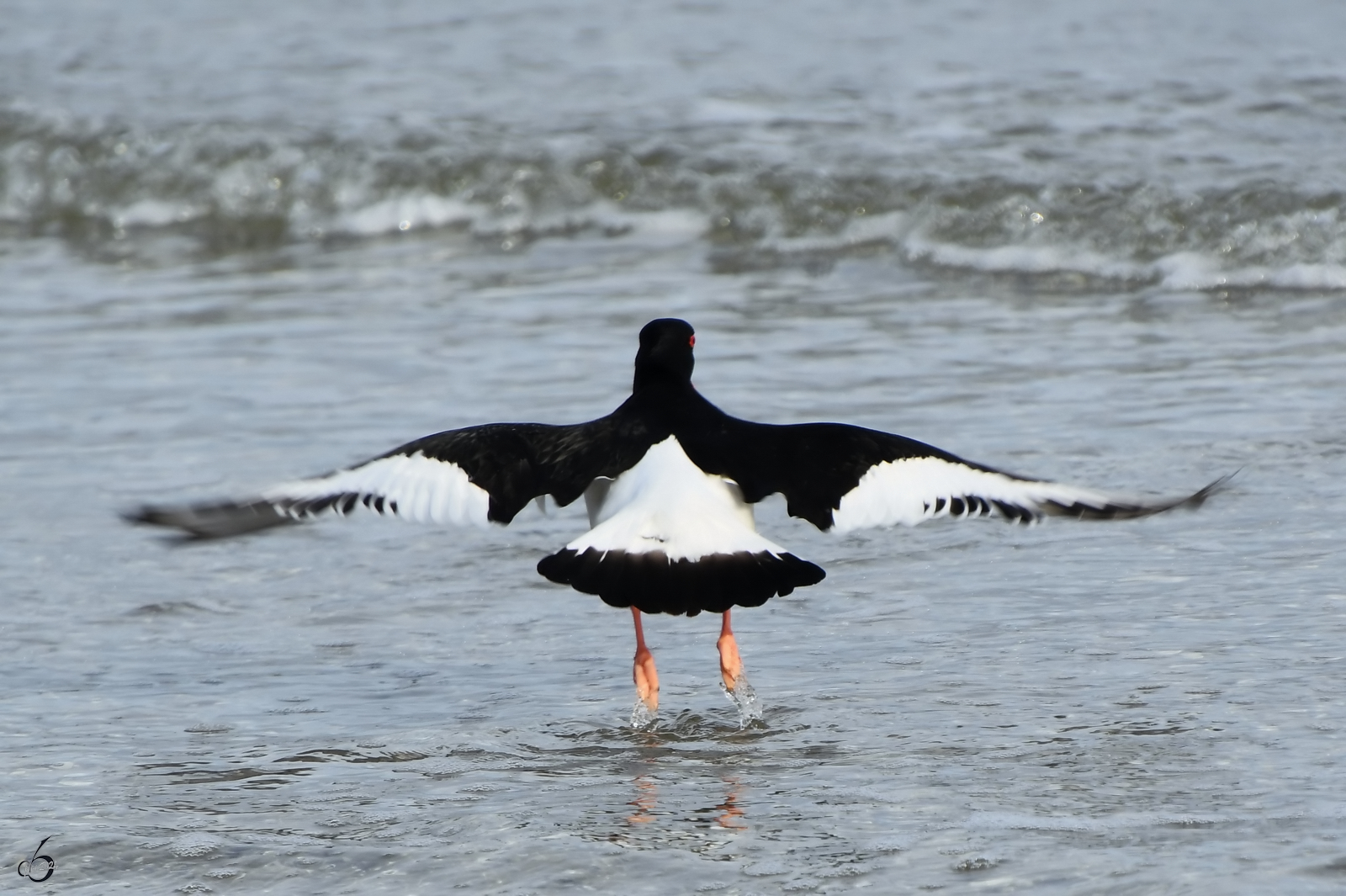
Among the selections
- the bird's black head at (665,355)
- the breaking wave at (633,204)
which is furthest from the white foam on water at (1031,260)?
the bird's black head at (665,355)

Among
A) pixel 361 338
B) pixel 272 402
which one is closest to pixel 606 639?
Result: pixel 272 402

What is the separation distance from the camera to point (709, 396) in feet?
23.8

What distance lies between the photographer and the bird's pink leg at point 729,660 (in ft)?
14.8

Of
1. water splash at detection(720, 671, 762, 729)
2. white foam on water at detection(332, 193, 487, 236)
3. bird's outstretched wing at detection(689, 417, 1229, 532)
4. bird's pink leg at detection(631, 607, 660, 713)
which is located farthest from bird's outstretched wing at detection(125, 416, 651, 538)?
white foam on water at detection(332, 193, 487, 236)

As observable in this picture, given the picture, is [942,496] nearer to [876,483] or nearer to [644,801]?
[876,483]

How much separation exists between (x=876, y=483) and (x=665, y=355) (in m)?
0.71

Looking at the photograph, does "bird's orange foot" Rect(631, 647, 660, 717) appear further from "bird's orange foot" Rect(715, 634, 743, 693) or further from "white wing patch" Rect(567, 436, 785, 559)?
"white wing patch" Rect(567, 436, 785, 559)

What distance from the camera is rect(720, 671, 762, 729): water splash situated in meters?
4.36

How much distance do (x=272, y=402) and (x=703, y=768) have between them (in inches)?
144

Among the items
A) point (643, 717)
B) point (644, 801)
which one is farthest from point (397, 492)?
point (644, 801)

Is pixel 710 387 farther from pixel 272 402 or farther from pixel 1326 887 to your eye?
pixel 1326 887

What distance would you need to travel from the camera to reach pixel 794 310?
8672 mm

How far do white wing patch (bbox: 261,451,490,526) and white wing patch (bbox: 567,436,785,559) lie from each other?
33 centimetres

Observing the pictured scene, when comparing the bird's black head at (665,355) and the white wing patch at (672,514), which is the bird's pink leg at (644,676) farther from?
the bird's black head at (665,355)
